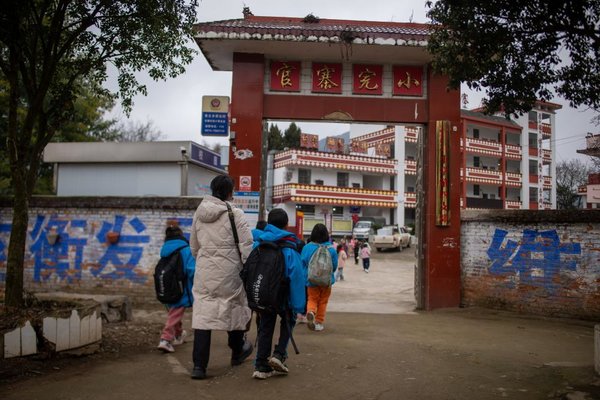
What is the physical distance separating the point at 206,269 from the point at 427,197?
20.5ft

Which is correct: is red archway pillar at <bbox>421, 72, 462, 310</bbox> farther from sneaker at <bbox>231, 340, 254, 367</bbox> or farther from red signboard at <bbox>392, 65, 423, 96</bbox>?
sneaker at <bbox>231, 340, 254, 367</bbox>

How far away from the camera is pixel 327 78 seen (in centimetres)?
A: 999

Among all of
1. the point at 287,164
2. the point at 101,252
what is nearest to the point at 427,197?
the point at 101,252

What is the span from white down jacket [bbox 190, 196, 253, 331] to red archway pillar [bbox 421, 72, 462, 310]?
590 centimetres

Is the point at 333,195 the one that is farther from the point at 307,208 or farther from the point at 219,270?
the point at 219,270

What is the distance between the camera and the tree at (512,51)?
5398mm

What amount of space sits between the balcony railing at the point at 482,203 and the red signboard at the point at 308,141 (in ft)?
44.3

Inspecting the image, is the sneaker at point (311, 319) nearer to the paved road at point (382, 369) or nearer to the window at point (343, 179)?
the paved road at point (382, 369)

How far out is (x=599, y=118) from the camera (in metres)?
6.06

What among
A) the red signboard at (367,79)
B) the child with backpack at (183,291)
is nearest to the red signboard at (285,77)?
the red signboard at (367,79)

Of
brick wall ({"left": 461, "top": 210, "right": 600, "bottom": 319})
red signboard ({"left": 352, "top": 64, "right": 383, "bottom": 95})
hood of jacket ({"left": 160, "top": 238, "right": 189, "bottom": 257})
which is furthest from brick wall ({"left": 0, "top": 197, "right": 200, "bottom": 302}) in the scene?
brick wall ({"left": 461, "top": 210, "right": 600, "bottom": 319})

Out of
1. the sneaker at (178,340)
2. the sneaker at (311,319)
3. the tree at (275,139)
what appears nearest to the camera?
the sneaker at (178,340)

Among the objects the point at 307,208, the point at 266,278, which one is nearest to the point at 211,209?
the point at 266,278

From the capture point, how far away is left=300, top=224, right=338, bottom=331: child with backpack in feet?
24.0
